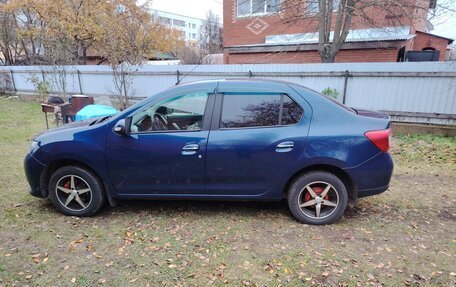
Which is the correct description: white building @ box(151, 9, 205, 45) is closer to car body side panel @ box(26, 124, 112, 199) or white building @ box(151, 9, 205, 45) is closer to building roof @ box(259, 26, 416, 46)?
building roof @ box(259, 26, 416, 46)

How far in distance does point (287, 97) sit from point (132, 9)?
22.1 metres

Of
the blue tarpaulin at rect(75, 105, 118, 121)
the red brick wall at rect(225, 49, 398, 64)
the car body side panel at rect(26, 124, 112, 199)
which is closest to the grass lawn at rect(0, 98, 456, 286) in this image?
the car body side panel at rect(26, 124, 112, 199)

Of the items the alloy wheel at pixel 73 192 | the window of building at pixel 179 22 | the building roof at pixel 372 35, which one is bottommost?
the alloy wheel at pixel 73 192

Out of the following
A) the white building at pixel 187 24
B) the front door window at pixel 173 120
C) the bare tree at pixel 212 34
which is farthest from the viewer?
the white building at pixel 187 24

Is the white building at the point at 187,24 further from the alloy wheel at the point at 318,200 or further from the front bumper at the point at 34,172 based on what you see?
the alloy wheel at the point at 318,200

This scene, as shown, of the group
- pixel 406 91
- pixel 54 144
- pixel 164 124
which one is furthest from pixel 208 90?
pixel 406 91

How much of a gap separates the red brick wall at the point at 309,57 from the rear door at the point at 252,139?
11.0 metres

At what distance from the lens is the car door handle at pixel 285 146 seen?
356cm

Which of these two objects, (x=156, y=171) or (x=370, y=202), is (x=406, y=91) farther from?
(x=156, y=171)

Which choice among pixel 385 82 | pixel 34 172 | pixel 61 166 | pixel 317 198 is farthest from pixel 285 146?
pixel 385 82

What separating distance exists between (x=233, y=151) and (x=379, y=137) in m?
1.60

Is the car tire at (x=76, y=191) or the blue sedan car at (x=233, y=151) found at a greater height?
the blue sedan car at (x=233, y=151)

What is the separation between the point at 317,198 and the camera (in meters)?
3.70

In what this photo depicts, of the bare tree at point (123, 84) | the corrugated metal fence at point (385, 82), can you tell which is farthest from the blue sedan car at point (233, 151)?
the bare tree at point (123, 84)
